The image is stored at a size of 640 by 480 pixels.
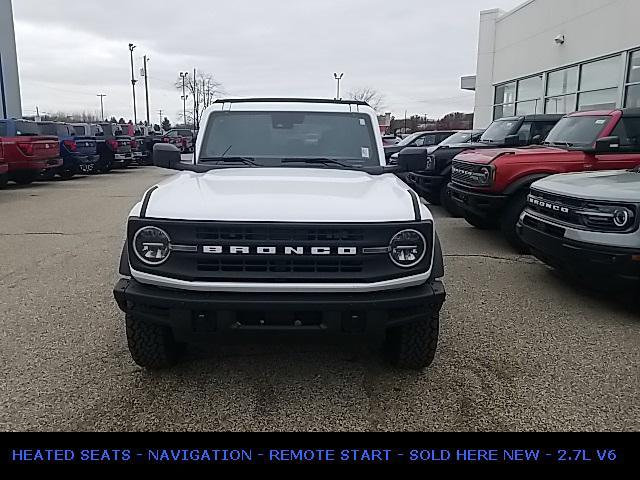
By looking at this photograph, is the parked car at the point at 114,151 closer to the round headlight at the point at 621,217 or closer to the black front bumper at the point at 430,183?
the black front bumper at the point at 430,183

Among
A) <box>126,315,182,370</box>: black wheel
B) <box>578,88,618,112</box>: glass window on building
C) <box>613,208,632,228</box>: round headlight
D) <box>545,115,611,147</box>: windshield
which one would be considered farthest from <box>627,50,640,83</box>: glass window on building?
<box>126,315,182,370</box>: black wheel

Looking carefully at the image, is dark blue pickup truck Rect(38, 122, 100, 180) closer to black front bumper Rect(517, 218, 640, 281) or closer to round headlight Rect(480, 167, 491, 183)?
round headlight Rect(480, 167, 491, 183)

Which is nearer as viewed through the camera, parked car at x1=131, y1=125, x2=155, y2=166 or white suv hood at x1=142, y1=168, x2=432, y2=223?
white suv hood at x1=142, y1=168, x2=432, y2=223

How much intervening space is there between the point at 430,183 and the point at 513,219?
327 centimetres

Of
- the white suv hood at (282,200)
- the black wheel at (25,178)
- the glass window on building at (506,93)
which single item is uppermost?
the glass window on building at (506,93)

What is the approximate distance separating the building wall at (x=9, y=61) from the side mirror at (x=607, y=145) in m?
25.6

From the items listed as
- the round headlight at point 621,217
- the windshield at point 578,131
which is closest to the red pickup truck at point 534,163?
the windshield at point 578,131

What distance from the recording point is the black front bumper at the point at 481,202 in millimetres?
6996

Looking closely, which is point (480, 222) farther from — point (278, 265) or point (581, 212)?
point (278, 265)

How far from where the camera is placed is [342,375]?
356 cm

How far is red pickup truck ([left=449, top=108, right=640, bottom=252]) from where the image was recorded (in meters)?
6.92

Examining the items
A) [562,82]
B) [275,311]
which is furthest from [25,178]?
[562,82]

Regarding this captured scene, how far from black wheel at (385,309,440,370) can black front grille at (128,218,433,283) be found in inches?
19.1
